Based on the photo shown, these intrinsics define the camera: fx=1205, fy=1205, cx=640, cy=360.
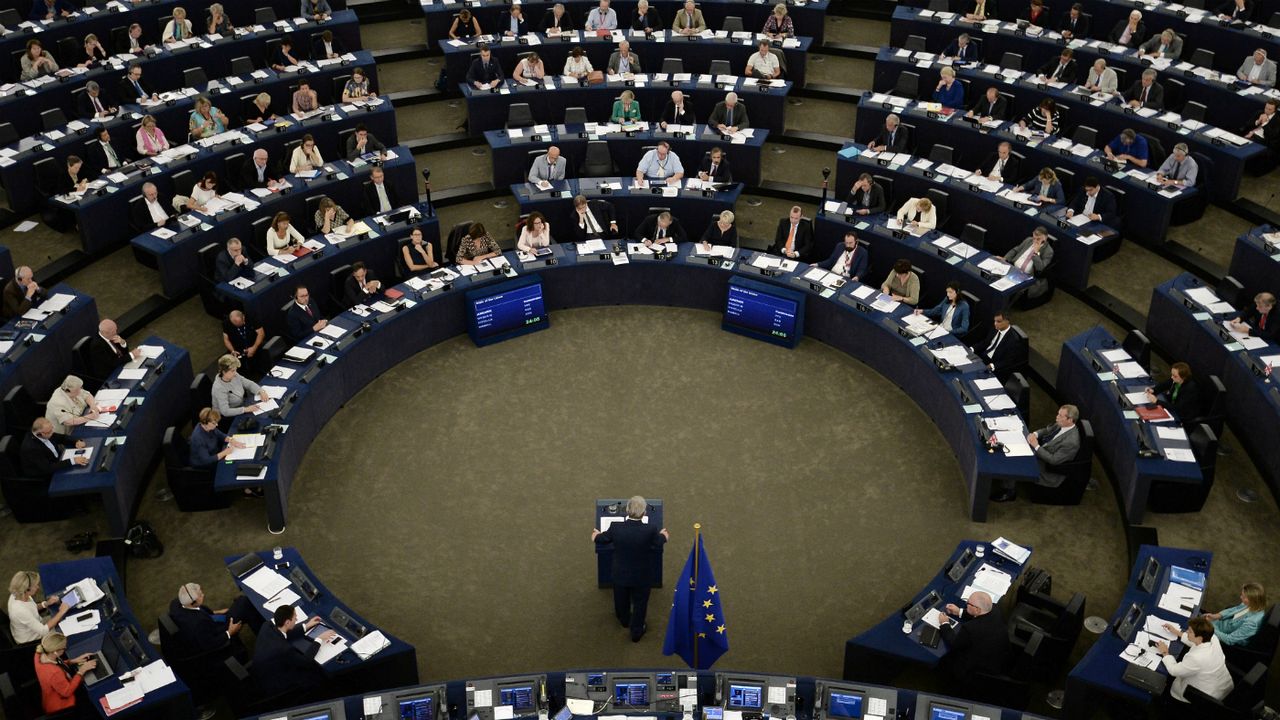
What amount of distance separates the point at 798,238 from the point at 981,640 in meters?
8.42

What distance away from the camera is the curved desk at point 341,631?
1154 cm

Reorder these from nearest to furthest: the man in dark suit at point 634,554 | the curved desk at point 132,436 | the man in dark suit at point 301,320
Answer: the man in dark suit at point 634,554 < the curved desk at point 132,436 < the man in dark suit at point 301,320

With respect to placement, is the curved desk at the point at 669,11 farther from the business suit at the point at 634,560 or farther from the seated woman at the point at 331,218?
the business suit at the point at 634,560

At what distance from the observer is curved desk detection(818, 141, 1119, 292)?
58.3 ft

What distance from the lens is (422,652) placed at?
12805 mm

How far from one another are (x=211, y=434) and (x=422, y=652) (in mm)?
3623

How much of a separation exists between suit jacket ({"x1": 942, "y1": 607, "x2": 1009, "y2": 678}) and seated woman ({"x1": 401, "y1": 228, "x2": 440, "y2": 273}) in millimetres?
9919

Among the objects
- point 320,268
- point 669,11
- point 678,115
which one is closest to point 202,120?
point 320,268

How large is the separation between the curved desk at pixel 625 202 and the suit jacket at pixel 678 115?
2209 mm

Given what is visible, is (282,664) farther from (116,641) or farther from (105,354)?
(105,354)

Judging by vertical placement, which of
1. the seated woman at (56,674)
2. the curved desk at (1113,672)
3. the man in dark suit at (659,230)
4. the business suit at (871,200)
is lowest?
the curved desk at (1113,672)

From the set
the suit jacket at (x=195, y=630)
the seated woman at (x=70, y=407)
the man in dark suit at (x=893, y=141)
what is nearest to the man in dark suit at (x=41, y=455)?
the seated woman at (x=70, y=407)

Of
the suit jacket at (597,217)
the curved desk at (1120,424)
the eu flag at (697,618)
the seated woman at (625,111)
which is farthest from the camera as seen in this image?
the seated woman at (625,111)

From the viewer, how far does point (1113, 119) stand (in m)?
20.3
